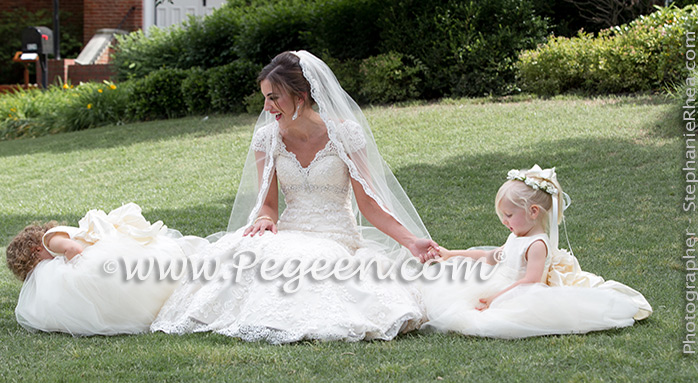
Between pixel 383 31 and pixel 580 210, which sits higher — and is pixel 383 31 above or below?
above

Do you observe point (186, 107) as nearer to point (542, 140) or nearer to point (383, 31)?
point (383, 31)

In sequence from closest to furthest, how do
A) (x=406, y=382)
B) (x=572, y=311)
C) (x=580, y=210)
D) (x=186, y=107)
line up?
(x=406, y=382), (x=572, y=311), (x=580, y=210), (x=186, y=107)

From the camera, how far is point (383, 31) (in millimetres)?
14266

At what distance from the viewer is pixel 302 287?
4.24m

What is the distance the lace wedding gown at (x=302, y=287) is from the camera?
4137mm

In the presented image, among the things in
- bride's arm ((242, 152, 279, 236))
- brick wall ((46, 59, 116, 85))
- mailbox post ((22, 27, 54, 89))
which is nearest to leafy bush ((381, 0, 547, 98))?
bride's arm ((242, 152, 279, 236))

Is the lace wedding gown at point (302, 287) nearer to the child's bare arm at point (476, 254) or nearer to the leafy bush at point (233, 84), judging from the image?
the child's bare arm at point (476, 254)

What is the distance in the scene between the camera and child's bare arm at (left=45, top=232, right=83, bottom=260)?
15.7 ft

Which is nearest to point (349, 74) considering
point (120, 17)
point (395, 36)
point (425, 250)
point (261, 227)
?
point (395, 36)

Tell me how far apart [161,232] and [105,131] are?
10164 mm

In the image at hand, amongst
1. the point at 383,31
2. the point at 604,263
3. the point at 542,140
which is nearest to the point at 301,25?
the point at 383,31

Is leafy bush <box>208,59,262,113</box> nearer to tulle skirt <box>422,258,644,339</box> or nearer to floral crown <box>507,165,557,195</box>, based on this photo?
floral crown <box>507,165,557,195</box>

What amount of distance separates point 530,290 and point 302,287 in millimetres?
1269

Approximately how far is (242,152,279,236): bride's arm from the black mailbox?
16198mm
